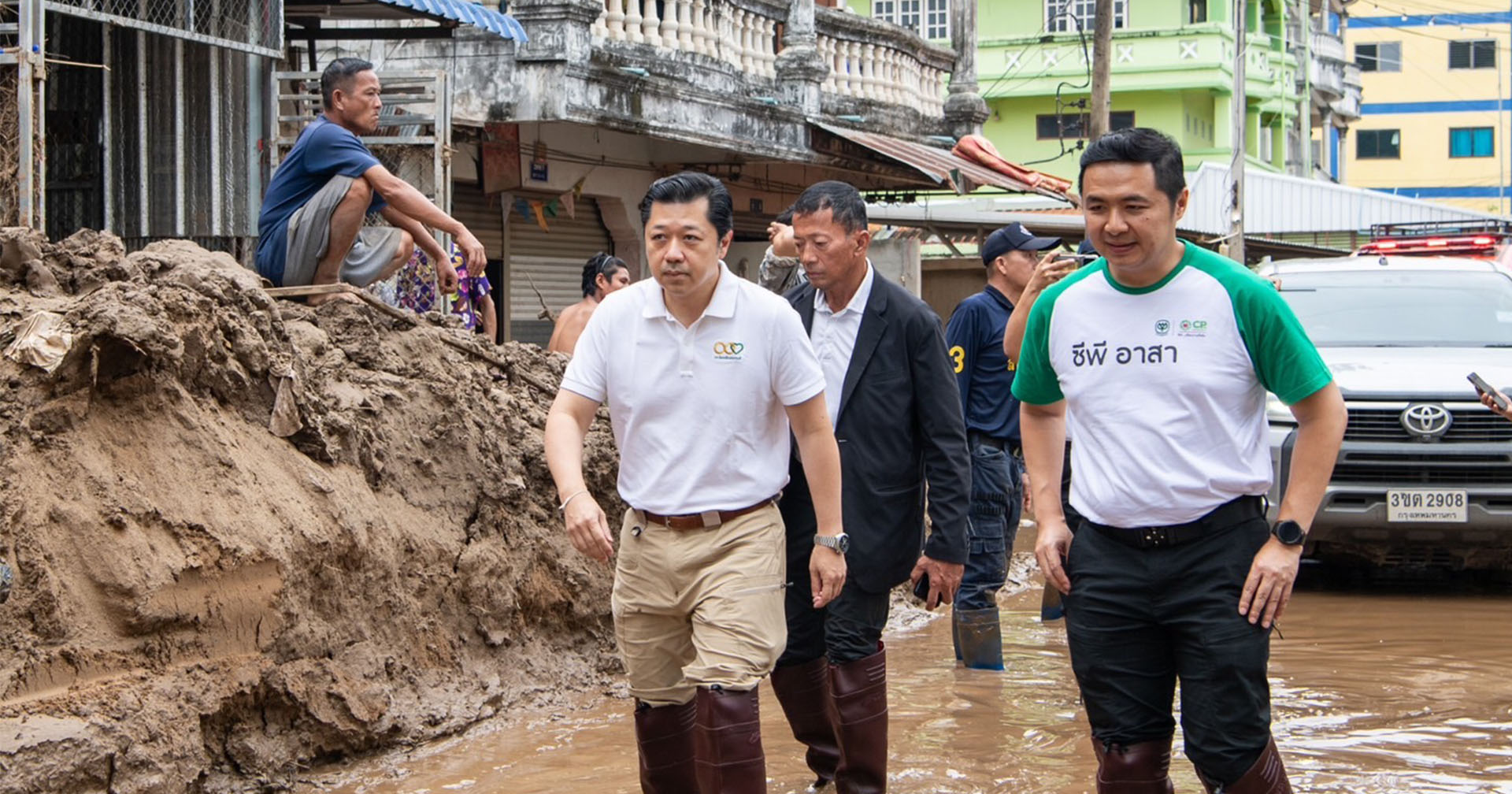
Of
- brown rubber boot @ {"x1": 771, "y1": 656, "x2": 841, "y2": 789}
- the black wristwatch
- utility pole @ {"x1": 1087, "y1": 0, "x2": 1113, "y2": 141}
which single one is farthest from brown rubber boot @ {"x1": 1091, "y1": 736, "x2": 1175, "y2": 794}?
utility pole @ {"x1": 1087, "y1": 0, "x2": 1113, "y2": 141}

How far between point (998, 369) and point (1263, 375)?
11.9ft

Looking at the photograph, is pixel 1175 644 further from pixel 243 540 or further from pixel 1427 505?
pixel 1427 505

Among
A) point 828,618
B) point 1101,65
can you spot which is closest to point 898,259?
point 1101,65

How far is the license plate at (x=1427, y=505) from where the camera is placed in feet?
31.0

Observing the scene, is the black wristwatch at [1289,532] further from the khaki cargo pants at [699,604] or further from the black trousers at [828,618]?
the black trousers at [828,618]

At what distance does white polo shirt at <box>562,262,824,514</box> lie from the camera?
4.63 metres

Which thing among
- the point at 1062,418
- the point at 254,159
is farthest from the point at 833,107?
the point at 1062,418

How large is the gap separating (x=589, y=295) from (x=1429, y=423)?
4.82 metres

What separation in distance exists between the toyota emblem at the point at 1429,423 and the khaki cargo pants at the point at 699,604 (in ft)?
19.4

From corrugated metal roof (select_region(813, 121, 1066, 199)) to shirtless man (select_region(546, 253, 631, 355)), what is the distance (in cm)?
694

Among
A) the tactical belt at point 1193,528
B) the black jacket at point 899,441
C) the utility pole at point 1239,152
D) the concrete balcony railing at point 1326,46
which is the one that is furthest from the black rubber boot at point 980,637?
the concrete balcony railing at point 1326,46

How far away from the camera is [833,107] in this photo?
18.3m

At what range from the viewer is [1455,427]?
31.3 feet

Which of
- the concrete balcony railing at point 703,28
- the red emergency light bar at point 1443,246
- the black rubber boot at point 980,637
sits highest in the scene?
the concrete balcony railing at point 703,28
